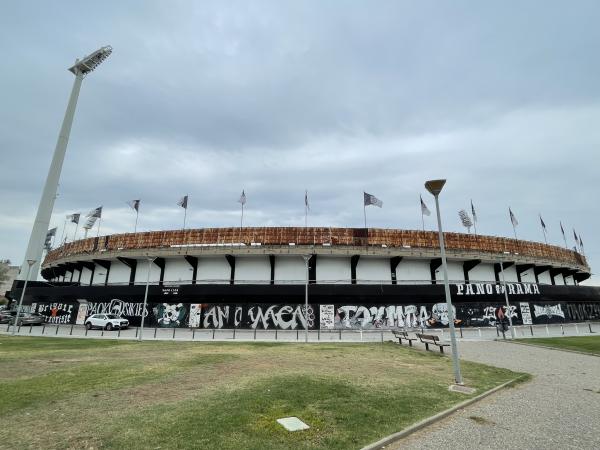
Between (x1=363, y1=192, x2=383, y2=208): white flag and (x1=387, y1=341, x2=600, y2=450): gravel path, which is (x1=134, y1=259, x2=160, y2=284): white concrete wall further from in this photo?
(x1=387, y1=341, x2=600, y2=450): gravel path

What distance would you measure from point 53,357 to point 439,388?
612 inches

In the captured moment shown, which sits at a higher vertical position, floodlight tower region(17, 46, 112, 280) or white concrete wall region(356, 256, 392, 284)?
floodlight tower region(17, 46, 112, 280)

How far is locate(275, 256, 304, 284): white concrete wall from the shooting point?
3706 cm

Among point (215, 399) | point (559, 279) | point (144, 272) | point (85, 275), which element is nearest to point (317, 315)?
point (144, 272)

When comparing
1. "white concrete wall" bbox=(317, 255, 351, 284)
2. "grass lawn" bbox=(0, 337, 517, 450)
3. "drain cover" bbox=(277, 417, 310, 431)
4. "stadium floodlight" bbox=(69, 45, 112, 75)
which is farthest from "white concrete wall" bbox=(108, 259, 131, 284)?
"drain cover" bbox=(277, 417, 310, 431)

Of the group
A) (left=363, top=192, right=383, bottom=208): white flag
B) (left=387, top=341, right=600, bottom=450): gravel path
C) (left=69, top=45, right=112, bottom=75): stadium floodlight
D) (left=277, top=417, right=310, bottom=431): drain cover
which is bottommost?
(left=387, top=341, right=600, bottom=450): gravel path

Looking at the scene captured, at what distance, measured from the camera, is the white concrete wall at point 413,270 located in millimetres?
38500

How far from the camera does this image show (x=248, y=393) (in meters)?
8.33

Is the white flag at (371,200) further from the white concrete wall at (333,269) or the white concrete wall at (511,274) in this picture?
the white concrete wall at (511,274)

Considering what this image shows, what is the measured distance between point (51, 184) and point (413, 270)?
2227 inches

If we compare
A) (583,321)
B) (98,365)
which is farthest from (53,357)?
(583,321)

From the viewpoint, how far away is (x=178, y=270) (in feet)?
131

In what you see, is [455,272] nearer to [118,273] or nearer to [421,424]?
[421,424]

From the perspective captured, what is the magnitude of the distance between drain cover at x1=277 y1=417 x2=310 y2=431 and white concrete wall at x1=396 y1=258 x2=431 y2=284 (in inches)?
1335
